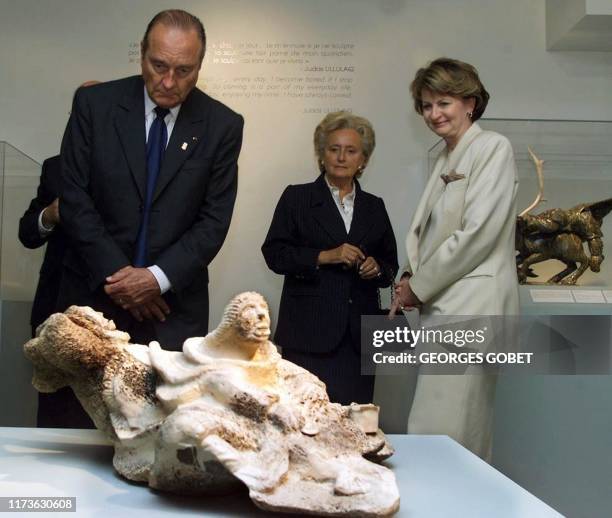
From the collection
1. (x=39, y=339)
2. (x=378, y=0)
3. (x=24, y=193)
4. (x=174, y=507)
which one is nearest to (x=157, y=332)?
(x=39, y=339)

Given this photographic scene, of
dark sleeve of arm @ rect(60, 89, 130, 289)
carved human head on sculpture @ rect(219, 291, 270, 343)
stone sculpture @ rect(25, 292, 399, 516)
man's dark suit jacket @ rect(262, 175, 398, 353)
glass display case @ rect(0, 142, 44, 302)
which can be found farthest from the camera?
glass display case @ rect(0, 142, 44, 302)

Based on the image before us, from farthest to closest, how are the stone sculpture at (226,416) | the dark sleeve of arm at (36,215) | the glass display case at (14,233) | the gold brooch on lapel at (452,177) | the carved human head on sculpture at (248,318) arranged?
the glass display case at (14,233) < the dark sleeve of arm at (36,215) < the gold brooch on lapel at (452,177) < the carved human head on sculpture at (248,318) < the stone sculpture at (226,416)

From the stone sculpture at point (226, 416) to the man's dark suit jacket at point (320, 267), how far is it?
2.90 feet

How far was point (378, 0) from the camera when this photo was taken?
2793 millimetres

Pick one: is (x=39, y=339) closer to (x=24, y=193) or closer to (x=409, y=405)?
(x=409, y=405)

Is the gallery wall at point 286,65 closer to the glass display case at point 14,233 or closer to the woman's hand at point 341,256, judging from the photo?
the glass display case at point 14,233

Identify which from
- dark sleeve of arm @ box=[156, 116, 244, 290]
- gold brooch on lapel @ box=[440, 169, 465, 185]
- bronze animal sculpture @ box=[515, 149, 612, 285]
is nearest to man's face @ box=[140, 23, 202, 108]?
dark sleeve of arm @ box=[156, 116, 244, 290]

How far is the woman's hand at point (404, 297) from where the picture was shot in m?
1.99

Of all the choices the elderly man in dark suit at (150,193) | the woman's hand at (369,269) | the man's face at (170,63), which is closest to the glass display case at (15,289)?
the elderly man in dark suit at (150,193)

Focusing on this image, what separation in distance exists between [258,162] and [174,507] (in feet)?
5.75

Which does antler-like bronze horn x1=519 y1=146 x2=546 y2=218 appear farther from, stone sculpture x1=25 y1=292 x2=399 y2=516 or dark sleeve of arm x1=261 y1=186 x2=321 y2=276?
stone sculpture x1=25 y1=292 x2=399 y2=516

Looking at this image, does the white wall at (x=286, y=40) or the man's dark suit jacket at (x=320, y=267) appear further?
the white wall at (x=286, y=40)

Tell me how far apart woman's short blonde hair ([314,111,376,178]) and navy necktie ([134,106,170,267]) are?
2.21ft

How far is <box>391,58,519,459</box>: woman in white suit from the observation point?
75.2 inches
